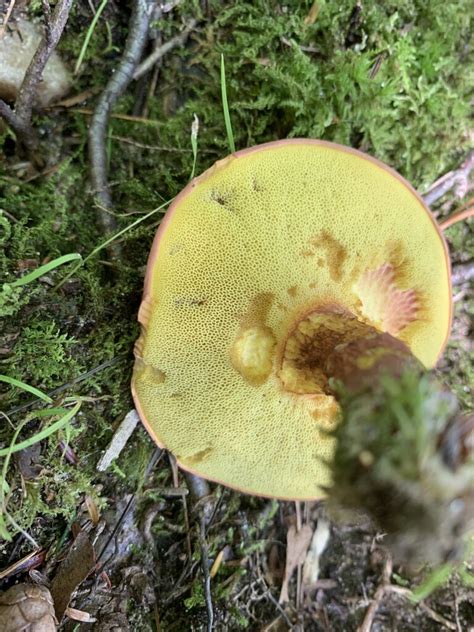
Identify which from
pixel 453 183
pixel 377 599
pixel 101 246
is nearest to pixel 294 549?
pixel 377 599

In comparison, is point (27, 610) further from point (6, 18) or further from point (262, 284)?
point (6, 18)

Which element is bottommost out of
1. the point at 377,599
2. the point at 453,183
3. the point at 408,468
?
the point at 377,599

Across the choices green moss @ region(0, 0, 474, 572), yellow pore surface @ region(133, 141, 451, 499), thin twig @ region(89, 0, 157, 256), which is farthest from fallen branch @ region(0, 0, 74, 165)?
yellow pore surface @ region(133, 141, 451, 499)

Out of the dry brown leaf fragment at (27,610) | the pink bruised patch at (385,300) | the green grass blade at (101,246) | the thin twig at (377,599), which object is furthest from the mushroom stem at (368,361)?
the thin twig at (377,599)

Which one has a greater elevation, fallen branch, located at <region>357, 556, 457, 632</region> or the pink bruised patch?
the pink bruised patch

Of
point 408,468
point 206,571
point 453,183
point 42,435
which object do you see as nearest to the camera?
point 408,468

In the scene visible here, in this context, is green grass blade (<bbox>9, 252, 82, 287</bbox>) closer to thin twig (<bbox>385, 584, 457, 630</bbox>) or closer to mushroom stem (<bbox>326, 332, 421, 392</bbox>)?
mushroom stem (<bbox>326, 332, 421, 392</bbox>)

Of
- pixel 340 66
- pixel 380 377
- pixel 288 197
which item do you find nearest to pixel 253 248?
pixel 288 197
